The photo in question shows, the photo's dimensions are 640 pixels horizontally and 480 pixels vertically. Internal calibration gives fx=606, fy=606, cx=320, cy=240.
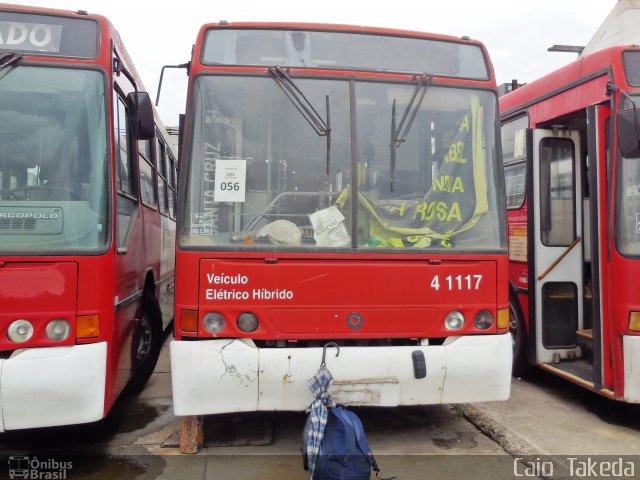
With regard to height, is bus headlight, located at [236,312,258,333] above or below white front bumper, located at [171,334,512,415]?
above

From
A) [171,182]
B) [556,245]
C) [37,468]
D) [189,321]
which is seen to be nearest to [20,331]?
[189,321]

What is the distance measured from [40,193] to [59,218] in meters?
0.20

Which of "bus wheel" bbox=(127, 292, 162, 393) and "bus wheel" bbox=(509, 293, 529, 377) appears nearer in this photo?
"bus wheel" bbox=(127, 292, 162, 393)

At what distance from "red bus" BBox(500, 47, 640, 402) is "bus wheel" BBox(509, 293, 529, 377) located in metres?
0.01

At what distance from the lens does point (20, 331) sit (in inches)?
142

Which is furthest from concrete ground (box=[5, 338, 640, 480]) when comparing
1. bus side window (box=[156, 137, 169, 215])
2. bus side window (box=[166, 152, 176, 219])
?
bus side window (box=[166, 152, 176, 219])

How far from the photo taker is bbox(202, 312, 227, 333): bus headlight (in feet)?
13.3

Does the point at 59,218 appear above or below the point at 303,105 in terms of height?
below

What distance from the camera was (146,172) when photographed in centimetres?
590

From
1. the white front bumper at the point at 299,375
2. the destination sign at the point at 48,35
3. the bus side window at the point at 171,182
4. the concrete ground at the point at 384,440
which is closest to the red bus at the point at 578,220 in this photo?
the concrete ground at the point at 384,440

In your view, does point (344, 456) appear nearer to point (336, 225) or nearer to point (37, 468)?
point (336, 225)

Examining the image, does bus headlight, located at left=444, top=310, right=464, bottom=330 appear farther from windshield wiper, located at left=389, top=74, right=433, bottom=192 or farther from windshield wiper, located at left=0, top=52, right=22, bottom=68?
windshield wiper, located at left=0, top=52, right=22, bottom=68

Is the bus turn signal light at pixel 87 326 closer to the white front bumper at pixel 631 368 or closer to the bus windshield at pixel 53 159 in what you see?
the bus windshield at pixel 53 159

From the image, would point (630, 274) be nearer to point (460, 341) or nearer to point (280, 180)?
point (460, 341)
